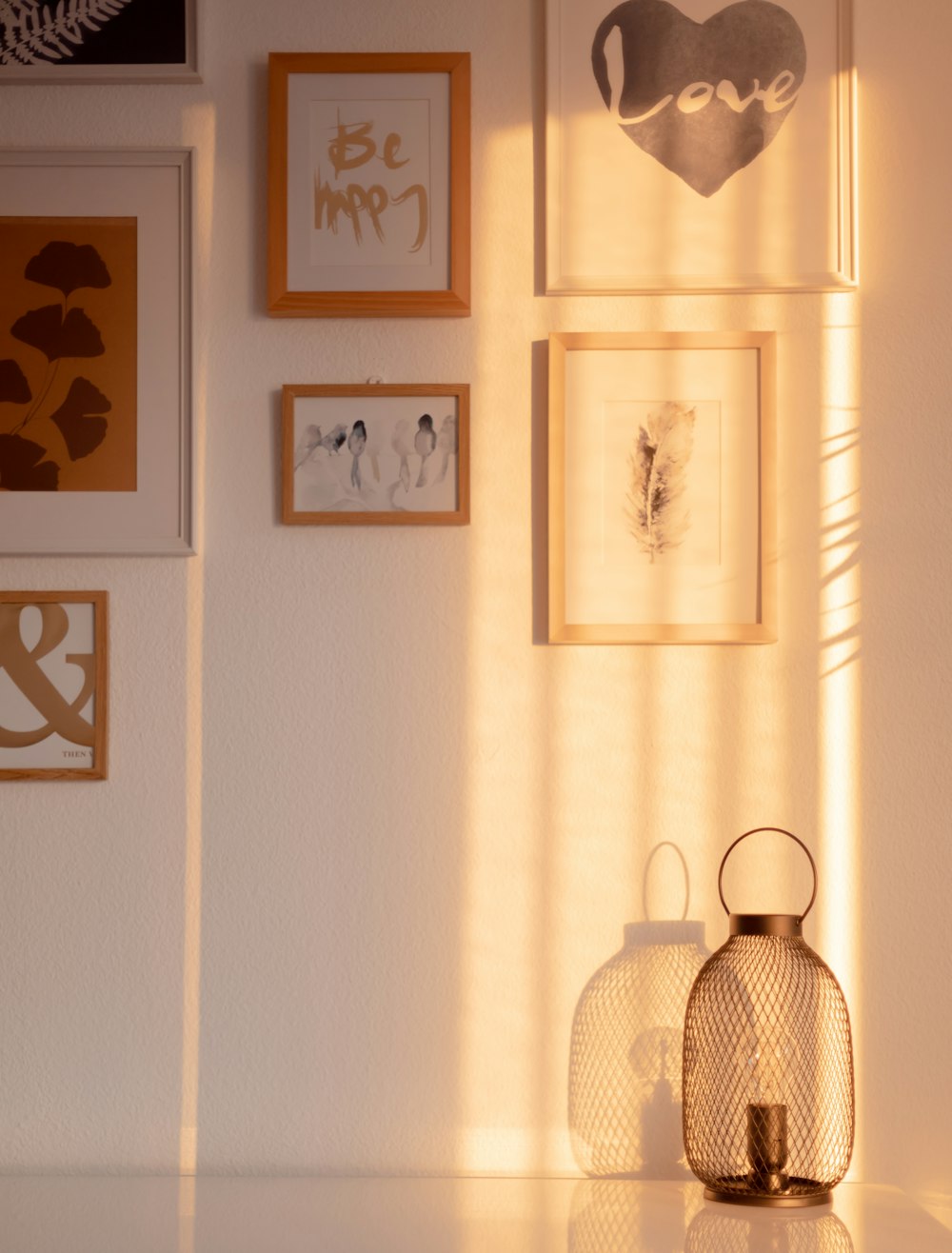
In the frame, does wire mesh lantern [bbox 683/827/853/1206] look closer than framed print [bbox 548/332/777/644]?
Yes

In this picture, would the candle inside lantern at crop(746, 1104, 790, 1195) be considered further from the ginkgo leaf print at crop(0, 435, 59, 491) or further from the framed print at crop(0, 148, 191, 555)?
the ginkgo leaf print at crop(0, 435, 59, 491)

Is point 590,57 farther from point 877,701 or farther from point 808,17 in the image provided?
point 877,701

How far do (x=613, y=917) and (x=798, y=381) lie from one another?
65 cm

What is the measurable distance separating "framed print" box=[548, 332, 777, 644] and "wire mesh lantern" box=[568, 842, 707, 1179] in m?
0.28

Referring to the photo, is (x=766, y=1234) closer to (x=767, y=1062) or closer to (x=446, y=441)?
(x=767, y=1062)

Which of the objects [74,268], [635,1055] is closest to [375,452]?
[74,268]

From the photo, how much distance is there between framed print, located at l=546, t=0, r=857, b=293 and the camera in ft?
4.97

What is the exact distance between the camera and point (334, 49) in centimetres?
154

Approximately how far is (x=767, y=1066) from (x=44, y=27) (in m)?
1.44

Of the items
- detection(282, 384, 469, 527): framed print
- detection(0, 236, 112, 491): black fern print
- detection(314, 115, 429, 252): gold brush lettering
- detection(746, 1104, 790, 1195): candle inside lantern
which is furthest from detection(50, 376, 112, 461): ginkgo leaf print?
detection(746, 1104, 790, 1195): candle inside lantern

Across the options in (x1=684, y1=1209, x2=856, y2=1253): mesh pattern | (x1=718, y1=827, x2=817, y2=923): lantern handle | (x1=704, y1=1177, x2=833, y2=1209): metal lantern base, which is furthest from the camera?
(x1=718, y1=827, x2=817, y2=923): lantern handle

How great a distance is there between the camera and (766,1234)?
4.00 ft

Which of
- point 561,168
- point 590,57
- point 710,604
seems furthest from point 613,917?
point 590,57

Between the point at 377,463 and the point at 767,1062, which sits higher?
the point at 377,463
